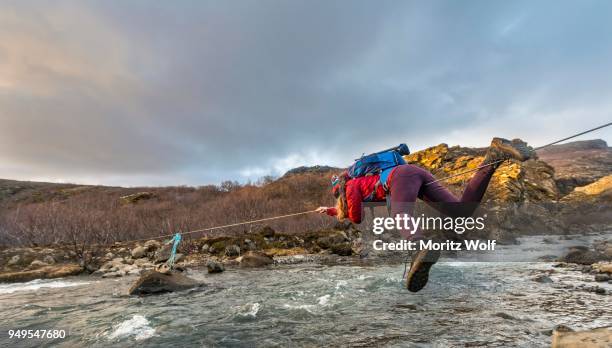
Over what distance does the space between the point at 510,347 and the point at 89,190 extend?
86775 mm

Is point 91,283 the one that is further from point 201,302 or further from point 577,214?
point 577,214

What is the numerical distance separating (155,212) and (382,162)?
50.6 metres

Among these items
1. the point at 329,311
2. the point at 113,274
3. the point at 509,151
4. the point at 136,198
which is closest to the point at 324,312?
the point at 329,311

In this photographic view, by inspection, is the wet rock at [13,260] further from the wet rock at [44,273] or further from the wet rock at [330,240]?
the wet rock at [330,240]

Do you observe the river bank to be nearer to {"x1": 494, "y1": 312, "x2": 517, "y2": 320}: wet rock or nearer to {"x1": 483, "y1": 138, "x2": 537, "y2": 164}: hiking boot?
{"x1": 494, "y1": 312, "x2": 517, "y2": 320}: wet rock

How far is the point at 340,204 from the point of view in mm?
5945

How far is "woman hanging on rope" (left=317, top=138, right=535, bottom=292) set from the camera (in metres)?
4.51

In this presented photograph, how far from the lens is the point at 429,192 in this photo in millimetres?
4984

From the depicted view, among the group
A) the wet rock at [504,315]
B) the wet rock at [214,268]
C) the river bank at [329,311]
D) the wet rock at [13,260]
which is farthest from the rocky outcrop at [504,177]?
the wet rock at [13,260]

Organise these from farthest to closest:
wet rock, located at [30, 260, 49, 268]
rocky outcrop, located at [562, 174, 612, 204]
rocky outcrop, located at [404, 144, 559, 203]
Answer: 1. rocky outcrop, located at [562, 174, 612, 204]
2. rocky outcrop, located at [404, 144, 559, 203]
3. wet rock, located at [30, 260, 49, 268]

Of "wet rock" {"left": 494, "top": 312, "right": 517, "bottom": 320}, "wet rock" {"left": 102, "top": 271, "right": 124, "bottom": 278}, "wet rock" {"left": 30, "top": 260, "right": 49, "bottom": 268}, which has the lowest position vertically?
"wet rock" {"left": 102, "top": 271, "right": 124, "bottom": 278}

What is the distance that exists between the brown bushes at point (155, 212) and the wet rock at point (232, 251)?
996 centimetres

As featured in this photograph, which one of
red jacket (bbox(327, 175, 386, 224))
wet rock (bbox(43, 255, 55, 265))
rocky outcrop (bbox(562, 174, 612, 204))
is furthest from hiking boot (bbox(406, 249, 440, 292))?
rocky outcrop (bbox(562, 174, 612, 204))

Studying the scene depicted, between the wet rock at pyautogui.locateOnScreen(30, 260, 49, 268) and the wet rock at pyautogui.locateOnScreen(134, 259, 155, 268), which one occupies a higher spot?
the wet rock at pyautogui.locateOnScreen(30, 260, 49, 268)
